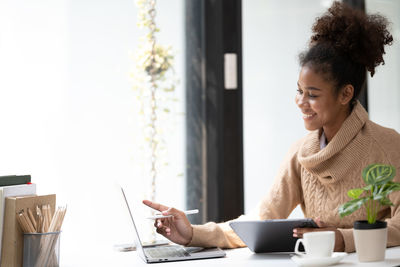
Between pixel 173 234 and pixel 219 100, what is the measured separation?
0.95 metres

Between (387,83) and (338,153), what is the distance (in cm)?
178

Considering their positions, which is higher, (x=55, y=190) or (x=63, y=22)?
(x=63, y=22)

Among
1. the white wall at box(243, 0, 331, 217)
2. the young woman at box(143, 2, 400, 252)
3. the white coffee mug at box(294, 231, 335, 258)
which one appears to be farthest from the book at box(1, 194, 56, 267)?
the white wall at box(243, 0, 331, 217)

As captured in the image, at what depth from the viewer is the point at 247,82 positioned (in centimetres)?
279

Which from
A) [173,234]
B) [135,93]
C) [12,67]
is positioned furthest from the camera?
[135,93]

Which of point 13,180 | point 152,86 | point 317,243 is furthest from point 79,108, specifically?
point 317,243

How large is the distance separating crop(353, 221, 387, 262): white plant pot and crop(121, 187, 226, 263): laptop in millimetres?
413

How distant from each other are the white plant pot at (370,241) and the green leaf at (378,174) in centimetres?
11

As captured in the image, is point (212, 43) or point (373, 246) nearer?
point (373, 246)

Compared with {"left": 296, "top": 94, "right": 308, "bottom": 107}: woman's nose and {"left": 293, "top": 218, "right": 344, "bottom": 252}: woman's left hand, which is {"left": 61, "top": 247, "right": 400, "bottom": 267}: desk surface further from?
{"left": 296, "top": 94, "right": 308, "bottom": 107}: woman's nose

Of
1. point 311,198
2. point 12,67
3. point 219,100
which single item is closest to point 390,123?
point 219,100

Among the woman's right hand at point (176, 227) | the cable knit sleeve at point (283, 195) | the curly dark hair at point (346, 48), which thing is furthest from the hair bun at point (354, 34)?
the woman's right hand at point (176, 227)

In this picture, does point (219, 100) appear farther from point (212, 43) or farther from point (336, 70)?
point (336, 70)

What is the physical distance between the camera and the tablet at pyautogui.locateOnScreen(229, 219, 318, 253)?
64.0 inches
